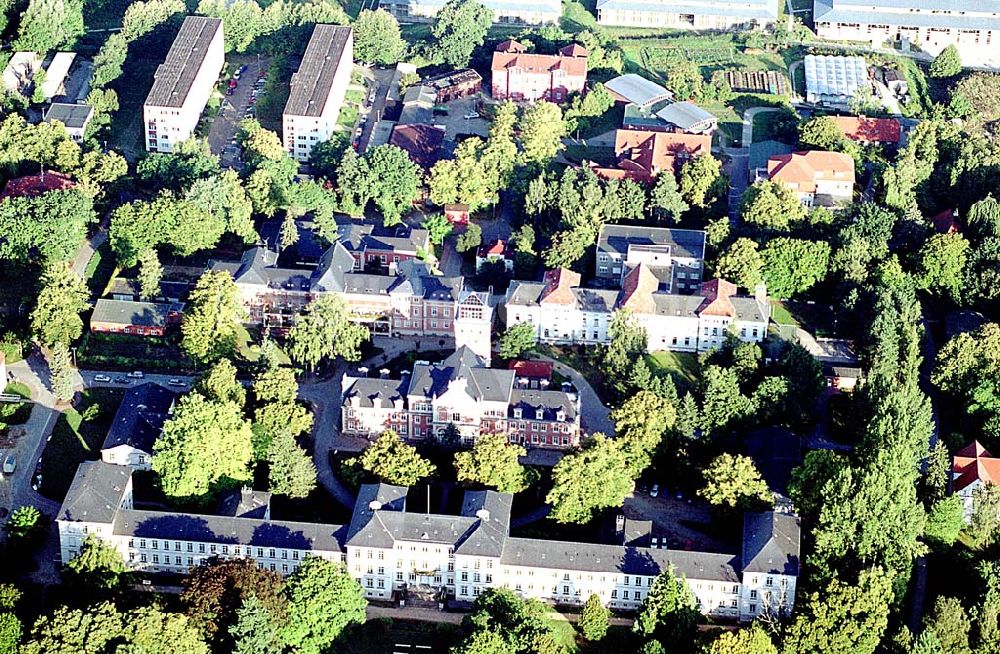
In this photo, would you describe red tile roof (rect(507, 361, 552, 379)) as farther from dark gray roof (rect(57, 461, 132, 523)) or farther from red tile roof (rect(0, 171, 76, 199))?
red tile roof (rect(0, 171, 76, 199))

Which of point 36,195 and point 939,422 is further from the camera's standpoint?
point 36,195

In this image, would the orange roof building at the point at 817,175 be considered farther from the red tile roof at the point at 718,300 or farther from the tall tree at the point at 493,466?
the tall tree at the point at 493,466

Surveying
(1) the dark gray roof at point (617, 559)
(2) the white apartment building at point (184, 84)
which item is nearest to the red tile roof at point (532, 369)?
(1) the dark gray roof at point (617, 559)

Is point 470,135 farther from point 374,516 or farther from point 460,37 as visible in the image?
point 374,516

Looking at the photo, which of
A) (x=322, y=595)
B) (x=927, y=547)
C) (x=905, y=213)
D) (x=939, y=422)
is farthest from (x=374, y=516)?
(x=905, y=213)

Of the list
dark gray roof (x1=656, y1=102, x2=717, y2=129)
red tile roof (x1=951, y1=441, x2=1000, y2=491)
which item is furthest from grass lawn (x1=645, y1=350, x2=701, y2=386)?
dark gray roof (x1=656, y1=102, x2=717, y2=129)

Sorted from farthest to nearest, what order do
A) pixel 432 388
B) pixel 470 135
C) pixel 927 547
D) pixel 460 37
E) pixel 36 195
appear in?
pixel 460 37
pixel 470 135
pixel 36 195
pixel 432 388
pixel 927 547

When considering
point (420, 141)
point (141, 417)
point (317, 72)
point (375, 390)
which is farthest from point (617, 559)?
point (317, 72)
